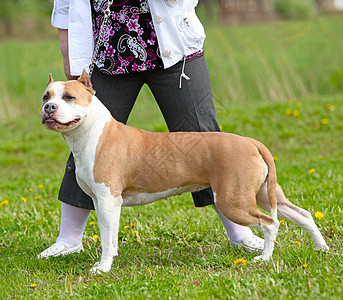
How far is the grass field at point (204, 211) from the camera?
279cm

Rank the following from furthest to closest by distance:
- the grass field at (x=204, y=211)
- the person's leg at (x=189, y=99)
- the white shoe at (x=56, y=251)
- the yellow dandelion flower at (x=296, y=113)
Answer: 1. the yellow dandelion flower at (x=296, y=113)
2. the white shoe at (x=56, y=251)
3. the person's leg at (x=189, y=99)
4. the grass field at (x=204, y=211)

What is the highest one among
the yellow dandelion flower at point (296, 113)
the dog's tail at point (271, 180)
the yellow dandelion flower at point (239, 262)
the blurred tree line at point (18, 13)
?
the dog's tail at point (271, 180)

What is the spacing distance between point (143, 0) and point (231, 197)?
1385 millimetres

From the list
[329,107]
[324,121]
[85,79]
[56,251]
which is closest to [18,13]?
[329,107]

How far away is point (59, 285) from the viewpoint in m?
3.05

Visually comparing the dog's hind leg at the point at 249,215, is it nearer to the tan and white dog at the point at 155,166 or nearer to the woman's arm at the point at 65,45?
the tan and white dog at the point at 155,166

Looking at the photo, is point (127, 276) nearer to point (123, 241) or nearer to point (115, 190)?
point (115, 190)

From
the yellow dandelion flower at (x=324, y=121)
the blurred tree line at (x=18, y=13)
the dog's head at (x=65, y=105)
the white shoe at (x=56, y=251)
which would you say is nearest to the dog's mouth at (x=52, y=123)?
the dog's head at (x=65, y=105)

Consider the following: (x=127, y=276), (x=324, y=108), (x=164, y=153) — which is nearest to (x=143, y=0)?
(x=164, y=153)

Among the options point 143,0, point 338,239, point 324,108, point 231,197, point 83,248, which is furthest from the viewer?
point 324,108

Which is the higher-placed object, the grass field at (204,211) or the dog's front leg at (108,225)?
the dog's front leg at (108,225)

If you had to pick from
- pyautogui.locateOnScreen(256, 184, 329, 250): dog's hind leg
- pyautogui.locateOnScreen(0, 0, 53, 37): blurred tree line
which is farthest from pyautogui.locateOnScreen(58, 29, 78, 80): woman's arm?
pyautogui.locateOnScreen(0, 0, 53, 37): blurred tree line

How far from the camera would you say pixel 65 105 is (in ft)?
9.48

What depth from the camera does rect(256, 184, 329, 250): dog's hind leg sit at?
3240 millimetres
